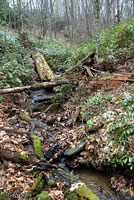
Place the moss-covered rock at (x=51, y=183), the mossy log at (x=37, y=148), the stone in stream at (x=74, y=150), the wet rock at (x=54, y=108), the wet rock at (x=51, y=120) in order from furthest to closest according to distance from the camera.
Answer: the wet rock at (x=54, y=108), the wet rock at (x=51, y=120), the stone in stream at (x=74, y=150), the mossy log at (x=37, y=148), the moss-covered rock at (x=51, y=183)

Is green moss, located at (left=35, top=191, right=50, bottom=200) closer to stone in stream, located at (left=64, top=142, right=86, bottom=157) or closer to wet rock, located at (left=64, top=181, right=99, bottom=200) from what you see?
wet rock, located at (left=64, top=181, right=99, bottom=200)

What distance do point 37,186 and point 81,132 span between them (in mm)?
2448

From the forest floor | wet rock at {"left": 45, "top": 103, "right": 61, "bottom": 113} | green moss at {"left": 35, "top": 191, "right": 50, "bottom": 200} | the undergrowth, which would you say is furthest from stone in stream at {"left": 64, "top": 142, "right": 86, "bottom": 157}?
wet rock at {"left": 45, "top": 103, "right": 61, "bottom": 113}

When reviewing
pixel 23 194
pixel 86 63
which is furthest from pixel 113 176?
pixel 86 63

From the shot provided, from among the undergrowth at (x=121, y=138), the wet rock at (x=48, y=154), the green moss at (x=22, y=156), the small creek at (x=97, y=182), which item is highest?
the undergrowth at (x=121, y=138)

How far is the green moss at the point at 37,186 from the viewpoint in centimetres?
332

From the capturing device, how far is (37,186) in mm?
3490

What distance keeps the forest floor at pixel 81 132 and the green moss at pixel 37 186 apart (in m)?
0.10

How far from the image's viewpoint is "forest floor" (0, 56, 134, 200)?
367cm

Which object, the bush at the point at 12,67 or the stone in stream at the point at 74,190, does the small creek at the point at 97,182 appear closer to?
the stone in stream at the point at 74,190

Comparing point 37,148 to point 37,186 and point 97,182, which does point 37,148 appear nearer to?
point 37,186

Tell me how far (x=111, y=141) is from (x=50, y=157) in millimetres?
1901

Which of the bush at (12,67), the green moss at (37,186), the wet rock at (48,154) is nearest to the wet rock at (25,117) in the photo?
the bush at (12,67)

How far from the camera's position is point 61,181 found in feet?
12.6
